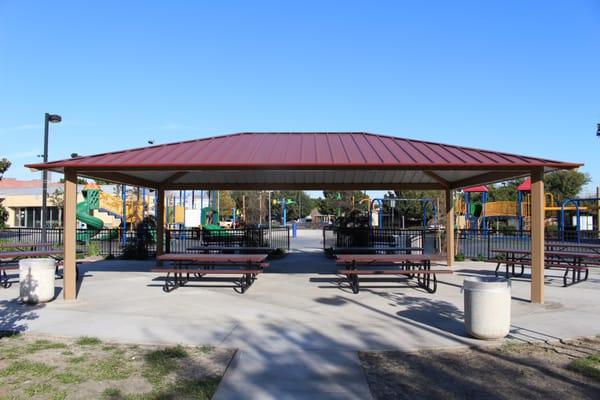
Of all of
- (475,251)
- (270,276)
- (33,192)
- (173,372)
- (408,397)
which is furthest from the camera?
(33,192)

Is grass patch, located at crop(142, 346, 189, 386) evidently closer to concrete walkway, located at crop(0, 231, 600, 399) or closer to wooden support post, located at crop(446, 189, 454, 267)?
concrete walkway, located at crop(0, 231, 600, 399)

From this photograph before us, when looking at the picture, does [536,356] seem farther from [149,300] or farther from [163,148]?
[163,148]

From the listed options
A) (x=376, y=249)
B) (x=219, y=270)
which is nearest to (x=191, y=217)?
(x=376, y=249)

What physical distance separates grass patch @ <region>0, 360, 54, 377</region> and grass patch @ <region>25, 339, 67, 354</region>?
526mm

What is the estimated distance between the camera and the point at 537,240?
938cm

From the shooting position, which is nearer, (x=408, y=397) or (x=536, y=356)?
(x=408, y=397)

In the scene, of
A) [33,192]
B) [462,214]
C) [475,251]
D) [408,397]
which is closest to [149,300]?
[408,397]

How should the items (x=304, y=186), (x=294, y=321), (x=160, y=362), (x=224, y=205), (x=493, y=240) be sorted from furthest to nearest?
(x=224, y=205), (x=493, y=240), (x=304, y=186), (x=294, y=321), (x=160, y=362)

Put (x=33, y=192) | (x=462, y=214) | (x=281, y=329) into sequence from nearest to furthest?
(x=281, y=329)
(x=462, y=214)
(x=33, y=192)

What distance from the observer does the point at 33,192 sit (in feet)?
157

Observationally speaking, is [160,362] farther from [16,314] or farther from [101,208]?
[101,208]

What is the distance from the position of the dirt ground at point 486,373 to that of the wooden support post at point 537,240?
280 cm

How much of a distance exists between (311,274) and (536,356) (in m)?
8.37

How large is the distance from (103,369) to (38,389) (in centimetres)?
72
